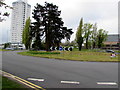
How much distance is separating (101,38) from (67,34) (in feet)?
72.1

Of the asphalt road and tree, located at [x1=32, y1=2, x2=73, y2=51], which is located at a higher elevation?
tree, located at [x1=32, y1=2, x2=73, y2=51]

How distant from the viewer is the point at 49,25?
98.2 feet

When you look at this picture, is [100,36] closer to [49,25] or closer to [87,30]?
[87,30]

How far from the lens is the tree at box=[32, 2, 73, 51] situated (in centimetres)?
2978

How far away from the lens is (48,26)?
3003 cm

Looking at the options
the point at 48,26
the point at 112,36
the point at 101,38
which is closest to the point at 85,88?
the point at 48,26

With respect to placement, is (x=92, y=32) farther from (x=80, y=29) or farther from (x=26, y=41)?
(x=26, y=41)

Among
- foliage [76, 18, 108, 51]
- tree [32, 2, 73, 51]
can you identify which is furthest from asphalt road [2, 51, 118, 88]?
foliage [76, 18, 108, 51]

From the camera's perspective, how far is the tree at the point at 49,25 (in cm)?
2978

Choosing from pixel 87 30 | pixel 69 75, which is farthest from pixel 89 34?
pixel 69 75

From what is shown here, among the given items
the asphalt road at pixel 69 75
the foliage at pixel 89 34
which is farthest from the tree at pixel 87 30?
the asphalt road at pixel 69 75

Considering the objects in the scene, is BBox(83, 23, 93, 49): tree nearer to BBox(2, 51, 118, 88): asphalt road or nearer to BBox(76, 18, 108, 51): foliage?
BBox(76, 18, 108, 51): foliage

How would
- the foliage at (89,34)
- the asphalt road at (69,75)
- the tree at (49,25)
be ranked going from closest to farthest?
the asphalt road at (69,75)
the tree at (49,25)
the foliage at (89,34)

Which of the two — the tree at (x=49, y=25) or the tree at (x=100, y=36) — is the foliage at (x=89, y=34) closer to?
the tree at (x=100, y=36)
